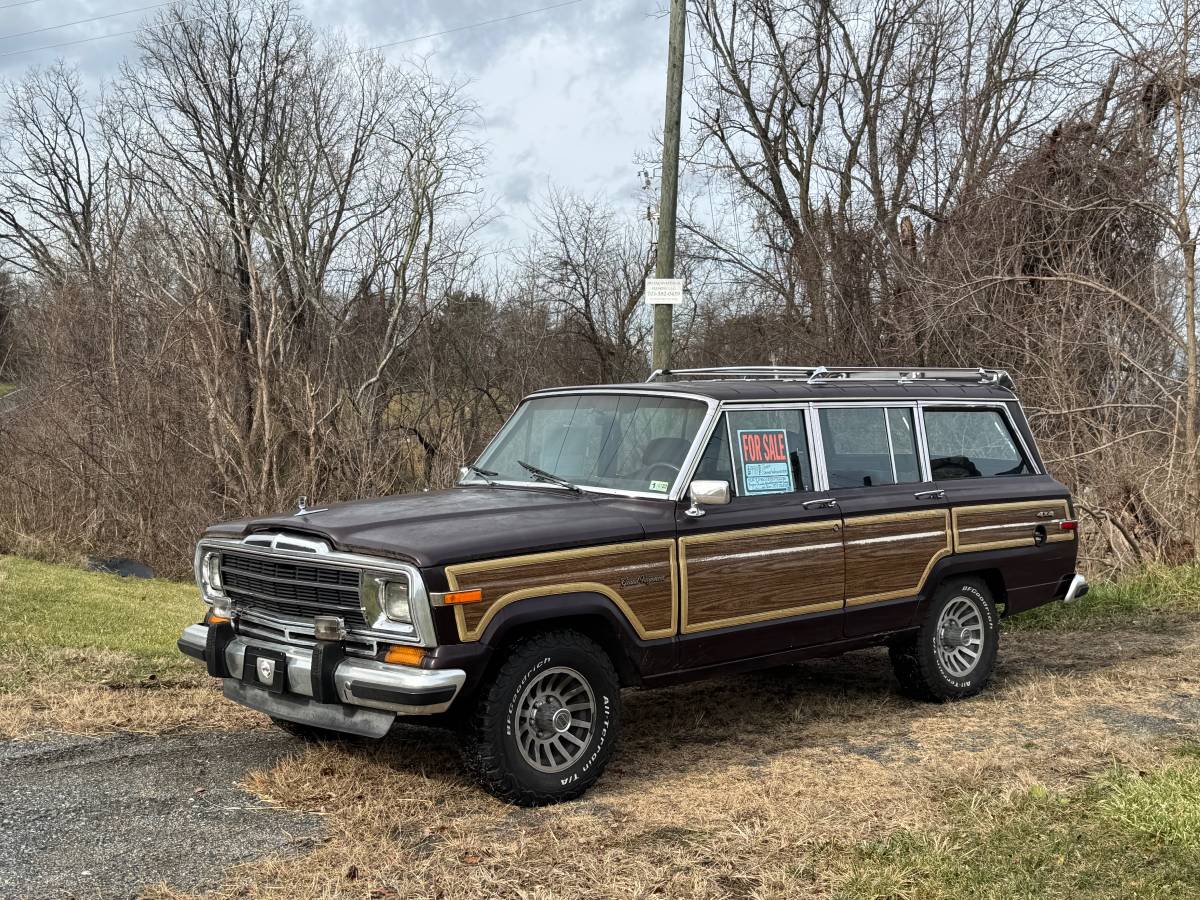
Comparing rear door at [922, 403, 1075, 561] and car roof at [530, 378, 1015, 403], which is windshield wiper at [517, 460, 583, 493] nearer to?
car roof at [530, 378, 1015, 403]

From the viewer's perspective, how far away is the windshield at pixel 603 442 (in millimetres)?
6258

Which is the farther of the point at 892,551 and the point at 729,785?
the point at 892,551

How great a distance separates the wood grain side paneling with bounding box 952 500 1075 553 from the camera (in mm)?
7398

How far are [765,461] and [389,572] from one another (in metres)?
2.32

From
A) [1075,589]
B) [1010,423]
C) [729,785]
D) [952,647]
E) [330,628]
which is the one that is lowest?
[729,785]

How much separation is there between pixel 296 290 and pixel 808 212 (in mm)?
9182

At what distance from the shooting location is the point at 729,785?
5.70 metres

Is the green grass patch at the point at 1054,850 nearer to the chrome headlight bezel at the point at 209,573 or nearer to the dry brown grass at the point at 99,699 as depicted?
the chrome headlight bezel at the point at 209,573

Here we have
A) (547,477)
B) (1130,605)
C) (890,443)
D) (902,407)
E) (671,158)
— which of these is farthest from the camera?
(671,158)

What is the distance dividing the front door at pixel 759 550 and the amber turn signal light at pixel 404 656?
55.9 inches

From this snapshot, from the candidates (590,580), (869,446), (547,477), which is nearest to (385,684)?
(590,580)

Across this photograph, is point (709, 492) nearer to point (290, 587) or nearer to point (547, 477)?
point (547, 477)

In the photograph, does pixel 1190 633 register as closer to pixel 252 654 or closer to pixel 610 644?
pixel 610 644

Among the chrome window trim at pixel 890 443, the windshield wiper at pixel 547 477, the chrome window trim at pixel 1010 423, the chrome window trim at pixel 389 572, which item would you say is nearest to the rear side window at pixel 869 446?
the chrome window trim at pixel 890 443
